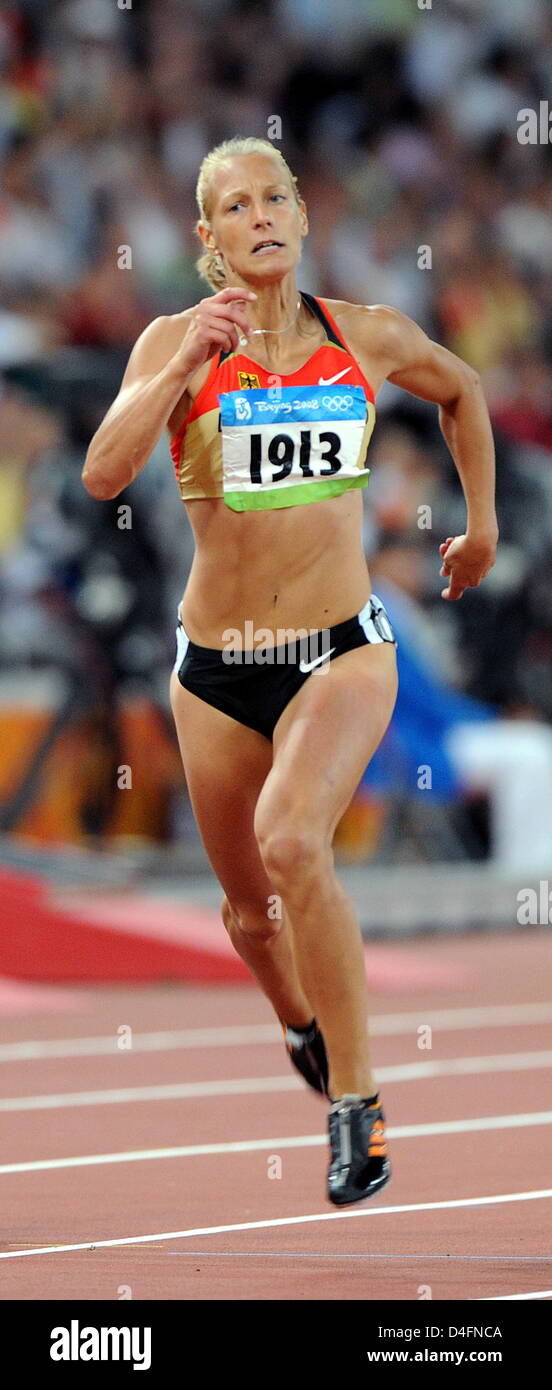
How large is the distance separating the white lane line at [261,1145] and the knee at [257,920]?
1.43 metres

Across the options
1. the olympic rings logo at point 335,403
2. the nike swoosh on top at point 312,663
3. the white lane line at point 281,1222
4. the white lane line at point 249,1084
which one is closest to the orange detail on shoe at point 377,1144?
the white lane line at point 281,1222

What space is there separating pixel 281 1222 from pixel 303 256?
12.0 meters

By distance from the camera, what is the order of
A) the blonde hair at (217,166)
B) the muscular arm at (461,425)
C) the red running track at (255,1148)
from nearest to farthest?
the red running track at (255,1148), the blonde hair at (217,166), the muscular arm at (461,425)

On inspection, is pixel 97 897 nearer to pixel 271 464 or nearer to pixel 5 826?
pixel 5 826

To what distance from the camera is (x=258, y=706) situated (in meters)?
5.27

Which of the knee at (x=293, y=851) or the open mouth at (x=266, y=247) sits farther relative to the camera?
the open mouth at (x=266, y=247)

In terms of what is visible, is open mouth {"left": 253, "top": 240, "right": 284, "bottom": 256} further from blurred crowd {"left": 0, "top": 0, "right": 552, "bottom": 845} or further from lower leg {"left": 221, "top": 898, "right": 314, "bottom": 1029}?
blurred crowd {"left": 0, "top": 0, "right": 552, "bottom": 845}

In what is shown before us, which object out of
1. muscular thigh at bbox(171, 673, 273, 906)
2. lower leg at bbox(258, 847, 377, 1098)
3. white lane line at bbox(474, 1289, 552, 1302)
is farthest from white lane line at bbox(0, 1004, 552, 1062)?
white lane line at bbox(474, 1289, 552, 1302)

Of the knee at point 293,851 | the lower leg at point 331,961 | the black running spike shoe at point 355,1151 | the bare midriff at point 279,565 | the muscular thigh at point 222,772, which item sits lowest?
the black running spike shoe at point 355,1151

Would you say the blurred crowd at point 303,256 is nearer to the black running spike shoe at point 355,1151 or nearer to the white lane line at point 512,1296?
the black running spike shoe at point 355,1151

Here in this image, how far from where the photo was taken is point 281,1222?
5578mm

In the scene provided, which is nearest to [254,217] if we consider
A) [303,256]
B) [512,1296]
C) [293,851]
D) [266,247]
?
[266,247]

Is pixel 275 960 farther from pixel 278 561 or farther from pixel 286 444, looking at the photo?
pixel 286 444

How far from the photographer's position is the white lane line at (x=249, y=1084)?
26.6 ft
